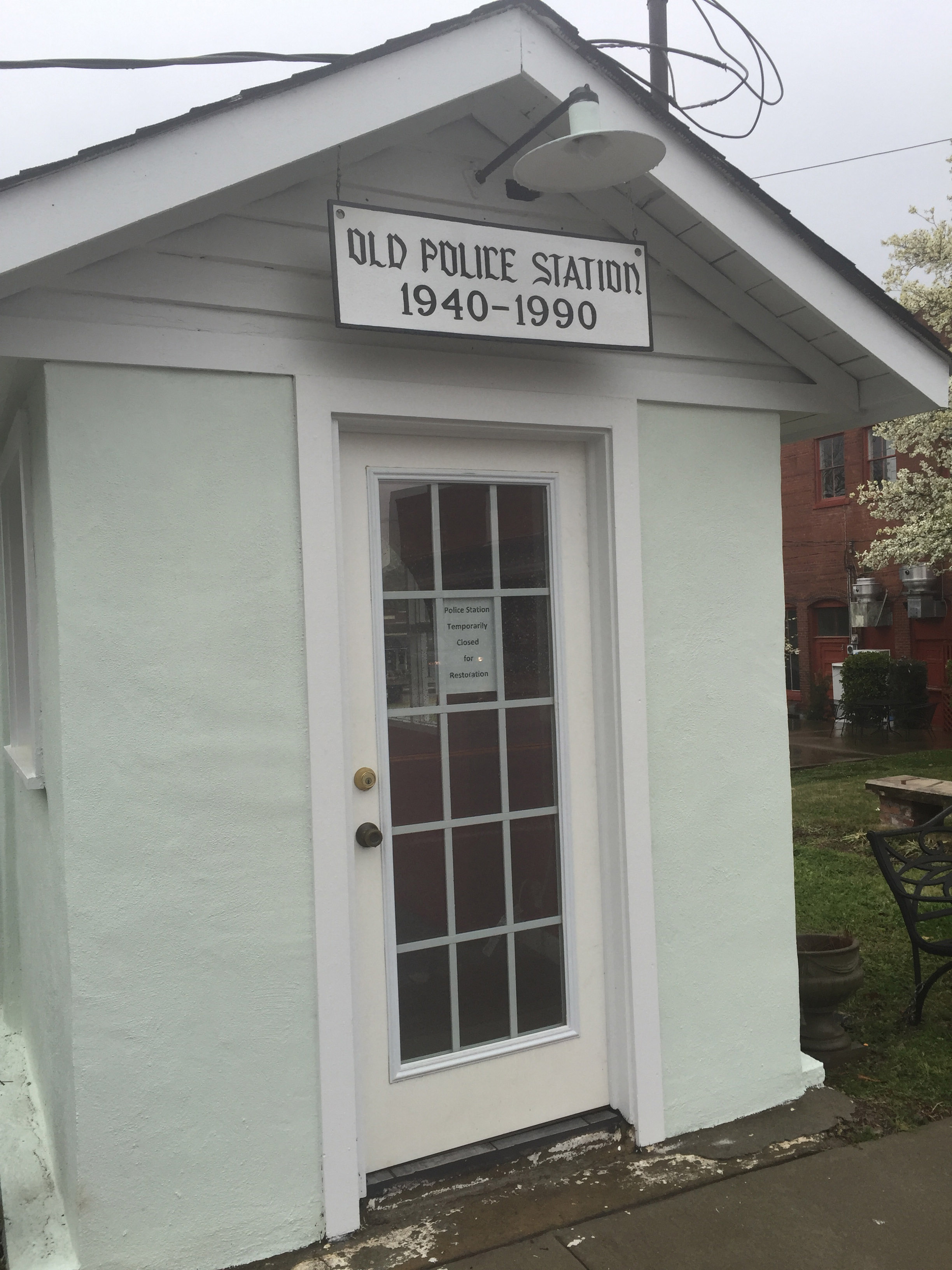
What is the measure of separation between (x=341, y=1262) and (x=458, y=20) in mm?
3688

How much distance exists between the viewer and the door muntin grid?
3.40 meters

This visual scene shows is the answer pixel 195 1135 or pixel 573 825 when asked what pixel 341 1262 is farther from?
pixel 573 825

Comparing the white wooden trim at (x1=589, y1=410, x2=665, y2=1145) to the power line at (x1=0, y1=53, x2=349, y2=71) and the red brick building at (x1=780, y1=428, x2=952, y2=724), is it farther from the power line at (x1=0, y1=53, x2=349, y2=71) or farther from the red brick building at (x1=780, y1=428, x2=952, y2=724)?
the red brick building at (x1=780, y1=428, x2=952, y2=724)

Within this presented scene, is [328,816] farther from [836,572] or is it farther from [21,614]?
[836,572]

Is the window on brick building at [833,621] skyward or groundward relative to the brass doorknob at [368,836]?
skyward

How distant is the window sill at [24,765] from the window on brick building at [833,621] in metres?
18.8

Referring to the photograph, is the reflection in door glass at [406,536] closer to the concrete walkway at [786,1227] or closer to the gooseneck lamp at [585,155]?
the gooseneck lamp at [585,155]

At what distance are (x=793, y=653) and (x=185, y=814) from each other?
65.2 ft

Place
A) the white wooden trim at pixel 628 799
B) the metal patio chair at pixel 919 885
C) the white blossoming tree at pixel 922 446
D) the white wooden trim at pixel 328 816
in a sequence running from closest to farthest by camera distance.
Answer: the white wooden trim at pixel 328 816, the white wooden trim at pixel 628 799, the metal patio chair at pixel 919 885, the white blossoming tree at pixel 922 446

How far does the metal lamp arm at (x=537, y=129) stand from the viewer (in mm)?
2965

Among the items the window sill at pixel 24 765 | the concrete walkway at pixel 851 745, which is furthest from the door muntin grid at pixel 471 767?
the concrete walkway at pixel 851 745

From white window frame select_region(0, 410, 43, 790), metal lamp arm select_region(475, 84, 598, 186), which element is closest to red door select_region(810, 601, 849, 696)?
white window frame select_region(0, 410, 43, 790)

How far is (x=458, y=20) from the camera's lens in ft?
9.71

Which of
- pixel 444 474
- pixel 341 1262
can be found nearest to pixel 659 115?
pixel 444 474
